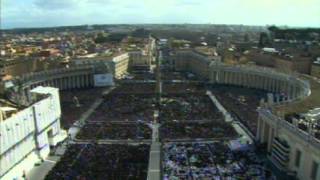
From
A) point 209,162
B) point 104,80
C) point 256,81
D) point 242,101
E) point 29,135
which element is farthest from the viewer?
point 104,80

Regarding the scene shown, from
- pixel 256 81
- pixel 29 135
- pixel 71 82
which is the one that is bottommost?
pixel 71 82

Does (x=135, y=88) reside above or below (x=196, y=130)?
below

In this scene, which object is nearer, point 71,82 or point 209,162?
point 209,162

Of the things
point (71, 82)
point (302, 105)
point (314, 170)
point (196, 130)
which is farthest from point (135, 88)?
point (314, 170)

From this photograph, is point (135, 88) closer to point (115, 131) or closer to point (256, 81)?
point (256, 81)

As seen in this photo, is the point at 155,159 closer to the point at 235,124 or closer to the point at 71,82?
the point at 235,124

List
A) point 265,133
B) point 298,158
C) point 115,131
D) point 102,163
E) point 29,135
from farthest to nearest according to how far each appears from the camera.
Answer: point 115,131 → point 265,133 → point 102,163 → point 29,135 → point 298,158

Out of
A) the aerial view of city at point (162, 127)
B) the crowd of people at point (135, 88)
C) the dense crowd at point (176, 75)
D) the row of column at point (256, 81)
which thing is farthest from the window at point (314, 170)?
the dense crowd at point (176, 75)
